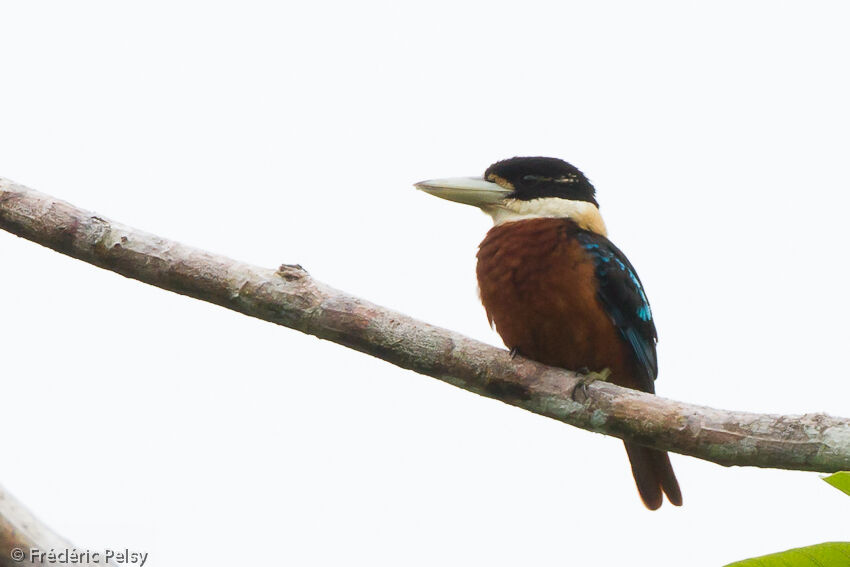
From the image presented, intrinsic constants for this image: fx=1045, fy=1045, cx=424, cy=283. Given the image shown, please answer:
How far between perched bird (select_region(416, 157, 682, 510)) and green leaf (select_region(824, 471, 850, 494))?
161 cm

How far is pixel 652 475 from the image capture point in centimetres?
421

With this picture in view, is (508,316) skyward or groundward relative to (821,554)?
skyward

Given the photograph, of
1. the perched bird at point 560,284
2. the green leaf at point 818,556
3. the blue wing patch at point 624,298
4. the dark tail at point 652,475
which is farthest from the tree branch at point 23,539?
the dark tail at point 652,475

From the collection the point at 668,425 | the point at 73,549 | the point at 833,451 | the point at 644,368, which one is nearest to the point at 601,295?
the point at 644,368

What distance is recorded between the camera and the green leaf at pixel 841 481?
6.84 ft

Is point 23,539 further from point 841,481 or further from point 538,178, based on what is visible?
point 538,178

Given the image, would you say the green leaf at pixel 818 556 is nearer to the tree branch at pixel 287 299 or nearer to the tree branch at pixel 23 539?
the tree branch at pixel 287 299

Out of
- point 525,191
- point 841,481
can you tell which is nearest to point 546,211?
point 525,191

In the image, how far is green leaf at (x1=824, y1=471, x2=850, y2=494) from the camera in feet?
6.84

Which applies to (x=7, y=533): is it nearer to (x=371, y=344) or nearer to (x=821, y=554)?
(x=371, y=344)

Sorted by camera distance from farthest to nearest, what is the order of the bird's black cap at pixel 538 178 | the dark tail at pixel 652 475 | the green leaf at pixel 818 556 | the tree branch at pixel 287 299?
the bird's black cap at pixel 538 178, the dark tail at pixel 652 475, the tree branch at pixel 287 299, the green leaf at pixel 818 556

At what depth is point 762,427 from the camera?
2799 millimetres

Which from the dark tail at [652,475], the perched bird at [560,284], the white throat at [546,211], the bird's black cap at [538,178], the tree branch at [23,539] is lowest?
the tree branch at [23,539]

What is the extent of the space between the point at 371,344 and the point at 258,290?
378mm
